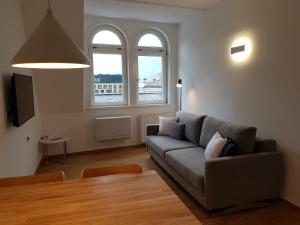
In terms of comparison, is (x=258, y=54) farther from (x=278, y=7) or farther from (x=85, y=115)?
(x=85, y=115)

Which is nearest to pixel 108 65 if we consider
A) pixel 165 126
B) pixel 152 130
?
pixel 152 130

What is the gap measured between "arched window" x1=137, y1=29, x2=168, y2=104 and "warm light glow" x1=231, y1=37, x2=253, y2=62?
209 cm

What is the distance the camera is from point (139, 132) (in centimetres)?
Answer: 516

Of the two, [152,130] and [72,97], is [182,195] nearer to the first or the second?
[152,130]

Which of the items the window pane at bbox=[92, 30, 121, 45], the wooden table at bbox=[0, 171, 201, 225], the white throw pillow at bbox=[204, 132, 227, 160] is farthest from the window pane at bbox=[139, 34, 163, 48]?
the wooden table at bbox=[0, 171, 201, 225]

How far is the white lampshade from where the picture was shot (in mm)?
1166

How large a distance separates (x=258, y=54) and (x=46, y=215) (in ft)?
9.62

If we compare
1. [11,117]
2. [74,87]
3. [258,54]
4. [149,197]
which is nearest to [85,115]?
[74,87]

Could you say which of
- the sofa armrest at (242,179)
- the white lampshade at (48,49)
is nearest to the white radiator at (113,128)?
the sofa armrest at (242,179)

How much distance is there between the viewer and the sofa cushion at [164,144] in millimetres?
3612

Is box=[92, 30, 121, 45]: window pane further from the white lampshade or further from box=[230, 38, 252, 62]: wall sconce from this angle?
the white lampshade

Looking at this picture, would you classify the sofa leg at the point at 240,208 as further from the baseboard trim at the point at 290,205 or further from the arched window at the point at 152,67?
the arched window at the point at 152,67

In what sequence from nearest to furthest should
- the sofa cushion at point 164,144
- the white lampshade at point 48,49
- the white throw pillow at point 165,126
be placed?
the white lampshade at point 48,49
the sofa cushion at point 164,144
the white throw pillow at point 165,126

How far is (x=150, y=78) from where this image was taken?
208 inches
